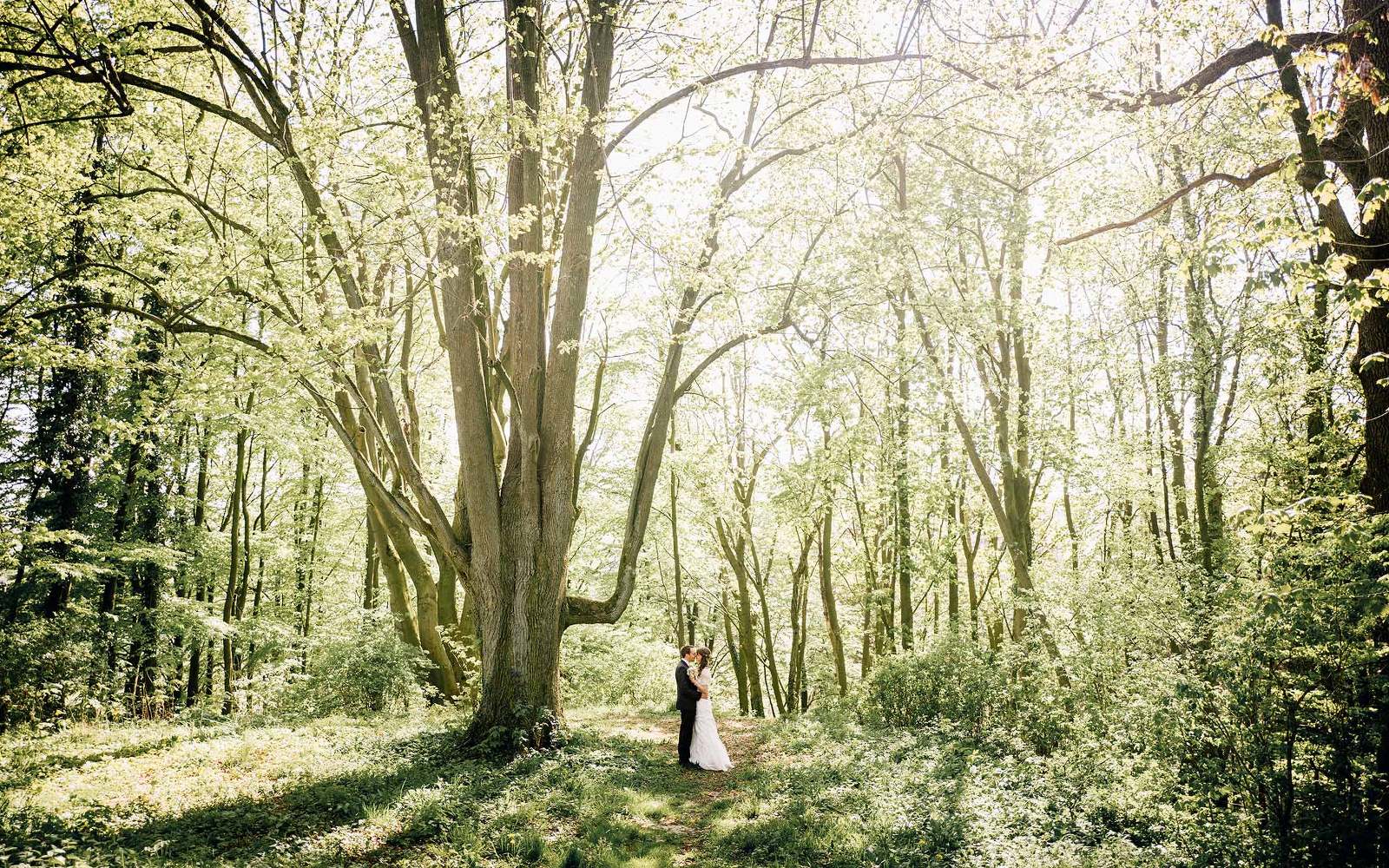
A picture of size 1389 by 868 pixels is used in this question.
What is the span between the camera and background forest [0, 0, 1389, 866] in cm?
587

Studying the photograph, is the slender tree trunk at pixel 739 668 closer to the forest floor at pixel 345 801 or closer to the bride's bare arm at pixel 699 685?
the bride's bare arm at pixel 699 685

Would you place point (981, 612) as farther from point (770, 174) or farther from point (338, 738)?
point (338, 738)

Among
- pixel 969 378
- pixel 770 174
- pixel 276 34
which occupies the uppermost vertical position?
pixel 770 174

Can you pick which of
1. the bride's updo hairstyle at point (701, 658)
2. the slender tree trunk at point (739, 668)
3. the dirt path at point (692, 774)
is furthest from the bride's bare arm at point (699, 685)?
the slender tree trunk at point (739, 668)

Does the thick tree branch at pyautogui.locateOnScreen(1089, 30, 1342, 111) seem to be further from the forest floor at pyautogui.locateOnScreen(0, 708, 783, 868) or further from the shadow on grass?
the shadow on grass

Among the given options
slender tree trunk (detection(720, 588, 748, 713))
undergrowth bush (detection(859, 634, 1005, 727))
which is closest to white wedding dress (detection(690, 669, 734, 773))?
undergrowth bush (detection(859, 634, 1005, 727))

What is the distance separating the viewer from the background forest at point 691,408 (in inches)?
231

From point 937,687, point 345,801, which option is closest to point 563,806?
point 345,801

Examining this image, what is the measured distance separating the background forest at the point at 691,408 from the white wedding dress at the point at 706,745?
1.88 feet

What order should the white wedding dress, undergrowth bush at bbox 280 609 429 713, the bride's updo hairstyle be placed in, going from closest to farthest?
the white wedding dress
the bride's updo hairstyle
undergrowth bush at bbox 280 609 429 713

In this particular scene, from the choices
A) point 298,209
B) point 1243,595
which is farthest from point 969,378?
point 298,209

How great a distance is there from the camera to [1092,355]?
17844mm

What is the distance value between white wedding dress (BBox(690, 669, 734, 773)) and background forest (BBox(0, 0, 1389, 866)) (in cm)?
57

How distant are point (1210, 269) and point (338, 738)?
11539mm
